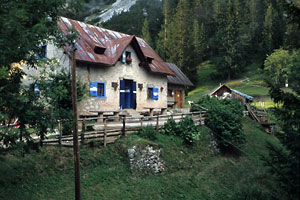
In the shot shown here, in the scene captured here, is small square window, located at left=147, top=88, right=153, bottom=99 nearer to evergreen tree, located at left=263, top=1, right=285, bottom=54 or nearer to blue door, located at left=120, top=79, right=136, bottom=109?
blue door, located at left=120, top=79, right=136, bottom=109

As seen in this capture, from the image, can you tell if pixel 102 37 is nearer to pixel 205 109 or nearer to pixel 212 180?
pixel 205 109

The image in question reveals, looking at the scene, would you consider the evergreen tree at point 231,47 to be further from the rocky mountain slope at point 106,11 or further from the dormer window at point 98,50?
the dormer window at point 98,50

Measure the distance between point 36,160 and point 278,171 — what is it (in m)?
9.39

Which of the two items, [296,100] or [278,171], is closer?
[278,171]

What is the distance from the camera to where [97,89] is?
64.2 ft

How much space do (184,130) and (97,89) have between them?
24.3 ft

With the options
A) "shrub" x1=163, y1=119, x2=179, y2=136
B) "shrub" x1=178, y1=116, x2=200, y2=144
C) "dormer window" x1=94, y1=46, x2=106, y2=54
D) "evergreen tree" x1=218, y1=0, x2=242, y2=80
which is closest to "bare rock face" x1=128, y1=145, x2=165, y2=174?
"shrub" x1=163, y1=119, x2=179, y2=136

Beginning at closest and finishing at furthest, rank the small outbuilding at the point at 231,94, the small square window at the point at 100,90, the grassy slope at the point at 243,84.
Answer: the small square window at the point at 100,90
the small outbuilding at the point at 231,94
the grassy slope at the point at 243,84

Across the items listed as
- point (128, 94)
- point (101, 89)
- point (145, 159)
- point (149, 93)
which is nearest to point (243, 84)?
point (149, 93)

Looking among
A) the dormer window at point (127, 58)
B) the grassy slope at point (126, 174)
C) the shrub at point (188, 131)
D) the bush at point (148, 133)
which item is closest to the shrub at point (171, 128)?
the shrub at point (188, 131)

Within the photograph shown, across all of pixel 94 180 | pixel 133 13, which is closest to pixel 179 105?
pixel 94 180

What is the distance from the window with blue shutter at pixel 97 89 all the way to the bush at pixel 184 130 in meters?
6.01

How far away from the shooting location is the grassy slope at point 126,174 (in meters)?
10.1

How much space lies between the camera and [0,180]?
909 cm
